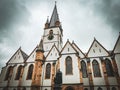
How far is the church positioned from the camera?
21844mm

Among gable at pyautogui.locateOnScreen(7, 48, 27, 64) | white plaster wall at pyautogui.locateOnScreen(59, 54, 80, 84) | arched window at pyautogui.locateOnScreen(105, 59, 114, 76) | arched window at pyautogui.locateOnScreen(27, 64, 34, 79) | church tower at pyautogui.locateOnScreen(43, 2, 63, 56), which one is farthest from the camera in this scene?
church tower at pyautogui.locateOnScreen(43, 2, 63, 56)

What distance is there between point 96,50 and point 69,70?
8.61 metres

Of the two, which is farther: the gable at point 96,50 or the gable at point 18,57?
the gable at point 18,57

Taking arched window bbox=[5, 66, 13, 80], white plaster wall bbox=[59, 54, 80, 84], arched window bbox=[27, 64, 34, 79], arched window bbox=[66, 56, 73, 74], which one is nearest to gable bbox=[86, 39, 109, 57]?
white plaster wall bbox=[59, 54, 80, 84]

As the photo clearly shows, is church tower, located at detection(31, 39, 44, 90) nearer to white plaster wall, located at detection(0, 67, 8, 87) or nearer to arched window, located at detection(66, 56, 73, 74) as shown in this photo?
arched window, located at detection(66, 56, 73, 74)

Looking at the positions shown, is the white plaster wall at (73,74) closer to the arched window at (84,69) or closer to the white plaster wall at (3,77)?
the arched window at (84,69)

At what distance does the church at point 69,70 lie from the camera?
21.8 metres

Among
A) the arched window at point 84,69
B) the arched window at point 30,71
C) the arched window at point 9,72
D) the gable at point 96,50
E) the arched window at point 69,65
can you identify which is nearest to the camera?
the arched window at point 69,65

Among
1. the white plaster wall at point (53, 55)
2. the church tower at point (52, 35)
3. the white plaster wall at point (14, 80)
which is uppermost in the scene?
the church tower at point (52, 35)

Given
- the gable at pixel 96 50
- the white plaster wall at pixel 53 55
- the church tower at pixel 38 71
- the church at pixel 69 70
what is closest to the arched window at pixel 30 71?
the church at pixel 69 70

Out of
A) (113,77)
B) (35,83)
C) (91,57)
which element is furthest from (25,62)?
(113,77)

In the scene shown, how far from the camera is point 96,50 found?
85.2 feet

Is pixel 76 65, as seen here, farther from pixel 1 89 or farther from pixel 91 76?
pixel 1 89

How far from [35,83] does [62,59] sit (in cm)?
803
